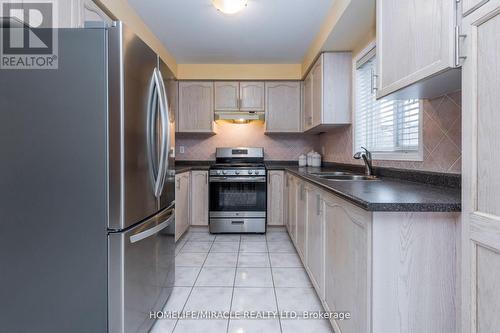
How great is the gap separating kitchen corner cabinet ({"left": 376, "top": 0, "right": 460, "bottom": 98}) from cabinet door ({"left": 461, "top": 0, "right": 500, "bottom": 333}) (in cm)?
9

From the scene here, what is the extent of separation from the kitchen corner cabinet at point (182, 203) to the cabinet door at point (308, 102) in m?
1.75

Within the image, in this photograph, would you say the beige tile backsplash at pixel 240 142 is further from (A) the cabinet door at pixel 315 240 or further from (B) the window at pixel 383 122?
(A) the cabinet door at pixel 315 240

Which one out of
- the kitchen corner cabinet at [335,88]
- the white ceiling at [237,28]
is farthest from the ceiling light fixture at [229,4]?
the kitchen corner cabinet at [335,88]

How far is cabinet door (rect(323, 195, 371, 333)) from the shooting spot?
109 cm

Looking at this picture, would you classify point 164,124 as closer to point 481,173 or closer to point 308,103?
point 481,173

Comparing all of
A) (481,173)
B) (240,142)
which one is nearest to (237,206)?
(240,142)

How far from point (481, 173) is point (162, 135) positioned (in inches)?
59.1

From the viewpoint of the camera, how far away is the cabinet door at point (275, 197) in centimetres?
376

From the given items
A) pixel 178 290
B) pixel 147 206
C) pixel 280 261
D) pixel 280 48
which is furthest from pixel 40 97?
pixel 280 48

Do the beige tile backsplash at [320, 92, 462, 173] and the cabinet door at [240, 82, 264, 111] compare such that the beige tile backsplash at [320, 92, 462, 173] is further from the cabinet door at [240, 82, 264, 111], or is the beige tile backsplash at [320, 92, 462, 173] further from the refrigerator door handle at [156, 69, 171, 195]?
the cabinet door at [240, 82, 264, 111]

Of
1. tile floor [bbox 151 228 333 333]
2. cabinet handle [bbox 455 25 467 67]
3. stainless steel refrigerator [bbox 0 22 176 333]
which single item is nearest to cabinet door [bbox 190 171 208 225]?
tile floor [bbox 151 228 333 333]

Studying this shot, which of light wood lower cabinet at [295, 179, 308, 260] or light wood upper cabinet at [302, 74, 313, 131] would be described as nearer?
light wood lower cabinet at [295, 179, 308, 260]

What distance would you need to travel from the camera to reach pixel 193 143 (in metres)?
4.28

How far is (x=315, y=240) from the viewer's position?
6.44ft
